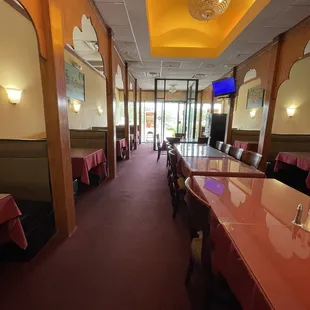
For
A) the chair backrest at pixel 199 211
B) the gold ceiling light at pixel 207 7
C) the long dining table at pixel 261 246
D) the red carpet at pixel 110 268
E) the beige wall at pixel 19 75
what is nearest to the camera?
the long dining table at pixel 261 246

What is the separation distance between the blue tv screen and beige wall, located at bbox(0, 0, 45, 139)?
4.84 meters

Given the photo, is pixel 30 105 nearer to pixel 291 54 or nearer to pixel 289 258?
pixel 289 258

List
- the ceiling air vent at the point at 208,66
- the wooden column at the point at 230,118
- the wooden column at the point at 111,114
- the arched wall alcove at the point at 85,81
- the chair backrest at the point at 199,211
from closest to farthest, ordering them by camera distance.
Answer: the chair backrest at the point at 199,211
the wooden column at the point at 111,114
the arched wall alcove at the point at 85,81
the ceiling air vent at the point at 208,66
the wooden column at the point at 230,118

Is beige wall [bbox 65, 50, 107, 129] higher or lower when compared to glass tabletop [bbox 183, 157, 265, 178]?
higher

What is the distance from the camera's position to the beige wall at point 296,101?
5258 mm

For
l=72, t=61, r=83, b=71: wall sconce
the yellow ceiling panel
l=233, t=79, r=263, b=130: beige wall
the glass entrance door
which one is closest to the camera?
the yellow ceiling panel

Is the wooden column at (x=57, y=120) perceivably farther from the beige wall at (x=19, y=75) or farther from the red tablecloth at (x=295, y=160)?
the red tablecloth at (x=295, y=160)

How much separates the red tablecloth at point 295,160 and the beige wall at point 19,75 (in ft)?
15.1

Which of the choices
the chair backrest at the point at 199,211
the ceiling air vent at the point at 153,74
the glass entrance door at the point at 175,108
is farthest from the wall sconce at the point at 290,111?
the chair backrest at the point at 199,211

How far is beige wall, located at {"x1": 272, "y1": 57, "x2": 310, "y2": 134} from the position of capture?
17.3 ft

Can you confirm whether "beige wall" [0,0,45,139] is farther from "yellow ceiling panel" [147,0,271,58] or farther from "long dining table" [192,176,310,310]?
"long dining table" [192,176,310,310]

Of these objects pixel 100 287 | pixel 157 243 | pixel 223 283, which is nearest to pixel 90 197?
pixel 157 243

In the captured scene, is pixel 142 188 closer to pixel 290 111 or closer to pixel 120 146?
pixel 120 146

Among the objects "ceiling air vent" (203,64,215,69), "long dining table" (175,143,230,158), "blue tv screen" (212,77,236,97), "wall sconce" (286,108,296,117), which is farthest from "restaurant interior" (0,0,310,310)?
"blue tv screen" (212,77,236,97)
